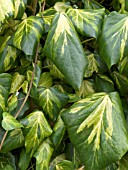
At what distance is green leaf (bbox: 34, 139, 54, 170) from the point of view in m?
0.85

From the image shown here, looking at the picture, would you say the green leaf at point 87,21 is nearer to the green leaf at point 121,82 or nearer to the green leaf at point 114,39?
the green leaf at point 114,39

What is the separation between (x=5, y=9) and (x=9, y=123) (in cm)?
26

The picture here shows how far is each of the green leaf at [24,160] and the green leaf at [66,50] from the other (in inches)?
8.4

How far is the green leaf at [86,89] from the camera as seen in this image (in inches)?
37.2

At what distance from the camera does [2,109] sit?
85cm

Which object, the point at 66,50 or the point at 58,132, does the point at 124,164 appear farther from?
the point at 66,50

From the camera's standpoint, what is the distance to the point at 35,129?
837 millimetres

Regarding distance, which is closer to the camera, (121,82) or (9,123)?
(9,123)

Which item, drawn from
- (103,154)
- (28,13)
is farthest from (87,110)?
(28,13)

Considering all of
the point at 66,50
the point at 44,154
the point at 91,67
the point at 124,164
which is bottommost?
the point at 124,164

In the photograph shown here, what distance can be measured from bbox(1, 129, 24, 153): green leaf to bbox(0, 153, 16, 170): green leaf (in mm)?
44

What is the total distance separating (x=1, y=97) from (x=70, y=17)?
25cm

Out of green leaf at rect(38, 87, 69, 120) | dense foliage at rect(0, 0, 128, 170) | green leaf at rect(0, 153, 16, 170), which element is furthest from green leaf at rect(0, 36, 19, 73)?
green leaf at rect(0, 153, 16, 170)

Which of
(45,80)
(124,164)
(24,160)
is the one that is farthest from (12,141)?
(124,164)
